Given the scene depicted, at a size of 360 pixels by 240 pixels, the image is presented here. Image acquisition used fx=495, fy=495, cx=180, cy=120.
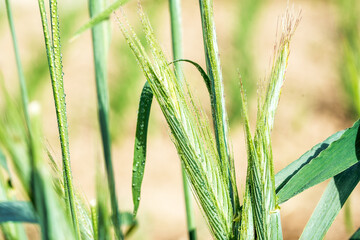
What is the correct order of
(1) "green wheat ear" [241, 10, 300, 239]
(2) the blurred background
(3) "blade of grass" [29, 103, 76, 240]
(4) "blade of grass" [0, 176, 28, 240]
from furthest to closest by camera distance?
(2) the blurred background, (4) "blade of grass" [0, 176, 28, 240], (1) "green wheat ear" [241, 10, 300, 239], (3) "blade of grass" [29, 103, 76, 240]

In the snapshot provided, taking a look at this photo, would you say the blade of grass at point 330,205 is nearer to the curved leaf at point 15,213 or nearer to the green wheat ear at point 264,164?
the green wheat ear at point 264,164

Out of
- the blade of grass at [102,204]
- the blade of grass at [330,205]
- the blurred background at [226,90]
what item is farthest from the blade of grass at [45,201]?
the blurred background at [226,90]

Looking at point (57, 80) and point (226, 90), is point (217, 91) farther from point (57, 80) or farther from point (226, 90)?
point (226, 90)

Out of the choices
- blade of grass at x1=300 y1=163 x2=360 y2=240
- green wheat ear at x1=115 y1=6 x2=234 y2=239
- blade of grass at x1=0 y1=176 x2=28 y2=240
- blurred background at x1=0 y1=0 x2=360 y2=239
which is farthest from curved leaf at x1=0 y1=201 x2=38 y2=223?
blurred background at x1=0 y1=0 x2=360 y2=239

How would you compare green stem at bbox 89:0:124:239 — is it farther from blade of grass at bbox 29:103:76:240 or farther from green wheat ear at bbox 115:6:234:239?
blade of grass at bbox 29:103:76:240

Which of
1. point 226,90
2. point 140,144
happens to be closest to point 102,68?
point 140,144

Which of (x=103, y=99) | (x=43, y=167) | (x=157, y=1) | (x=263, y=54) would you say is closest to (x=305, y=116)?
(x=263, y=54)
